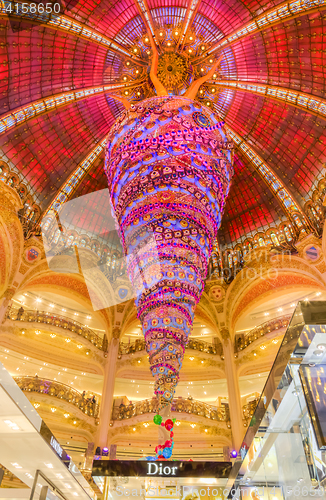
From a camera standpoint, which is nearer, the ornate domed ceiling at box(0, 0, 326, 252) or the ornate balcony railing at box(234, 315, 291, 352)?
the ornate domed ceiling at box(0, 0, 326, 252)

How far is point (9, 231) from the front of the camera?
48.1 feet

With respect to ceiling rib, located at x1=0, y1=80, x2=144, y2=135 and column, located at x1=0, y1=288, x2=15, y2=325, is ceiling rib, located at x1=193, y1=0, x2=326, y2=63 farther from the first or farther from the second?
column, located at x1=0, y1=288, x2=15, y2=325

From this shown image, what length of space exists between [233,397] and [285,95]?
39.5 ft

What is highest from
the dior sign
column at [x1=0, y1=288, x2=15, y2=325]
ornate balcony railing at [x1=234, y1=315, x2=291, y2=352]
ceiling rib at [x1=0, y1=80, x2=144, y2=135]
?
ceiling rib at [x1=0, y1=80, x2=144, y2=135]

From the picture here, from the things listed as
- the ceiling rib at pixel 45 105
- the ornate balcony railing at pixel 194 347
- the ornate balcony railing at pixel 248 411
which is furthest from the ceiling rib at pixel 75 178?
the ornate balcony railing at pixel 248 411

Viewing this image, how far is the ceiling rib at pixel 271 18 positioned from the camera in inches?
412

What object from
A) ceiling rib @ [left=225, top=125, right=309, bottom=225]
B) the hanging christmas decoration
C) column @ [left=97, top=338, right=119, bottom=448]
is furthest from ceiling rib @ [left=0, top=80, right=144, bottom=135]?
column @ [left=97, top=338, right=119, bottom=448]

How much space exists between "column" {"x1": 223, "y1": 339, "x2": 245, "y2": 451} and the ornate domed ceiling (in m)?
6.23

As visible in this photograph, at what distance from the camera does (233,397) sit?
15.4 meters

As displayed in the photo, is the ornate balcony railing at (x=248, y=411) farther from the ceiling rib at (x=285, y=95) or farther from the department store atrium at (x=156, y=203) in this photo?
the ceiling rib at (x=285, y=95)

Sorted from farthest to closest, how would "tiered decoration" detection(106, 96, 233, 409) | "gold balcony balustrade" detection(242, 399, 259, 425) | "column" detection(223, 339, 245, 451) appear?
"gold balcony balustrade" detection(242, 399, 259, 425), "column" detection(223, 339, 245, 451), "tiered decoration" detection(106, 96, 233, 409)

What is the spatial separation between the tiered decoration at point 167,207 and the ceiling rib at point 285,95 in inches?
240

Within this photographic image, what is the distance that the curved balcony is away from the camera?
15.7 meters

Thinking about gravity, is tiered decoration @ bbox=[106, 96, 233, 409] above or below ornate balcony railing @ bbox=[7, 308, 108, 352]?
below
